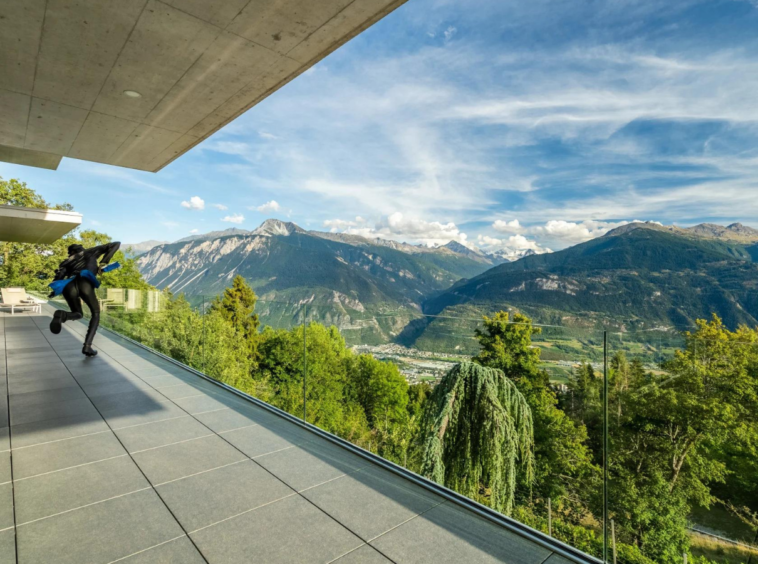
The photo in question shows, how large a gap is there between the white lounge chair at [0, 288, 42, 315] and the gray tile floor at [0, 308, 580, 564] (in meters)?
14.3

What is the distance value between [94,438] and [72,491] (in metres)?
0.95

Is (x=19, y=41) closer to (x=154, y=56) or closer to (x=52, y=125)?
(x=154, y=56)

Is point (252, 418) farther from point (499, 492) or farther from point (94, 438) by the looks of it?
point (499, 492)

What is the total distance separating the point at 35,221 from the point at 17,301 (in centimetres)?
739

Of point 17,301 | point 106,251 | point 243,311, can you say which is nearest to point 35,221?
point 106,251

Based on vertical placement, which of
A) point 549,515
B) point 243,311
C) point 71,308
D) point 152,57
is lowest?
point 243,311

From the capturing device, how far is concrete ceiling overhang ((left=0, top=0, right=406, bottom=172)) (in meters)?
2.81

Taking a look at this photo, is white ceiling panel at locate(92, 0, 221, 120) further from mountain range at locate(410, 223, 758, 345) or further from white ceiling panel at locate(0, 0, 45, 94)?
mountain range at locate(410, 223, 758, 345)

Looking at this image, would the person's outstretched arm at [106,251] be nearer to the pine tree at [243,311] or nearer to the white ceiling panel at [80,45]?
the white ceiling panel at [80,45]

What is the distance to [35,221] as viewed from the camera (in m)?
9.61

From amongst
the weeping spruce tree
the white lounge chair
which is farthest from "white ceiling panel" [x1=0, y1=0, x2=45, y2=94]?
the white lounge chair

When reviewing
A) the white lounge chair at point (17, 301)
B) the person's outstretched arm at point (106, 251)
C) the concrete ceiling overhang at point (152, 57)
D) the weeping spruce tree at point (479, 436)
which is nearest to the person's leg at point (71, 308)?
→ the person's outstretched arm at point (106, 251)

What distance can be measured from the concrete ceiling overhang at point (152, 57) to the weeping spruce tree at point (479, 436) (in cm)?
302

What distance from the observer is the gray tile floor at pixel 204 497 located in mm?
1826
